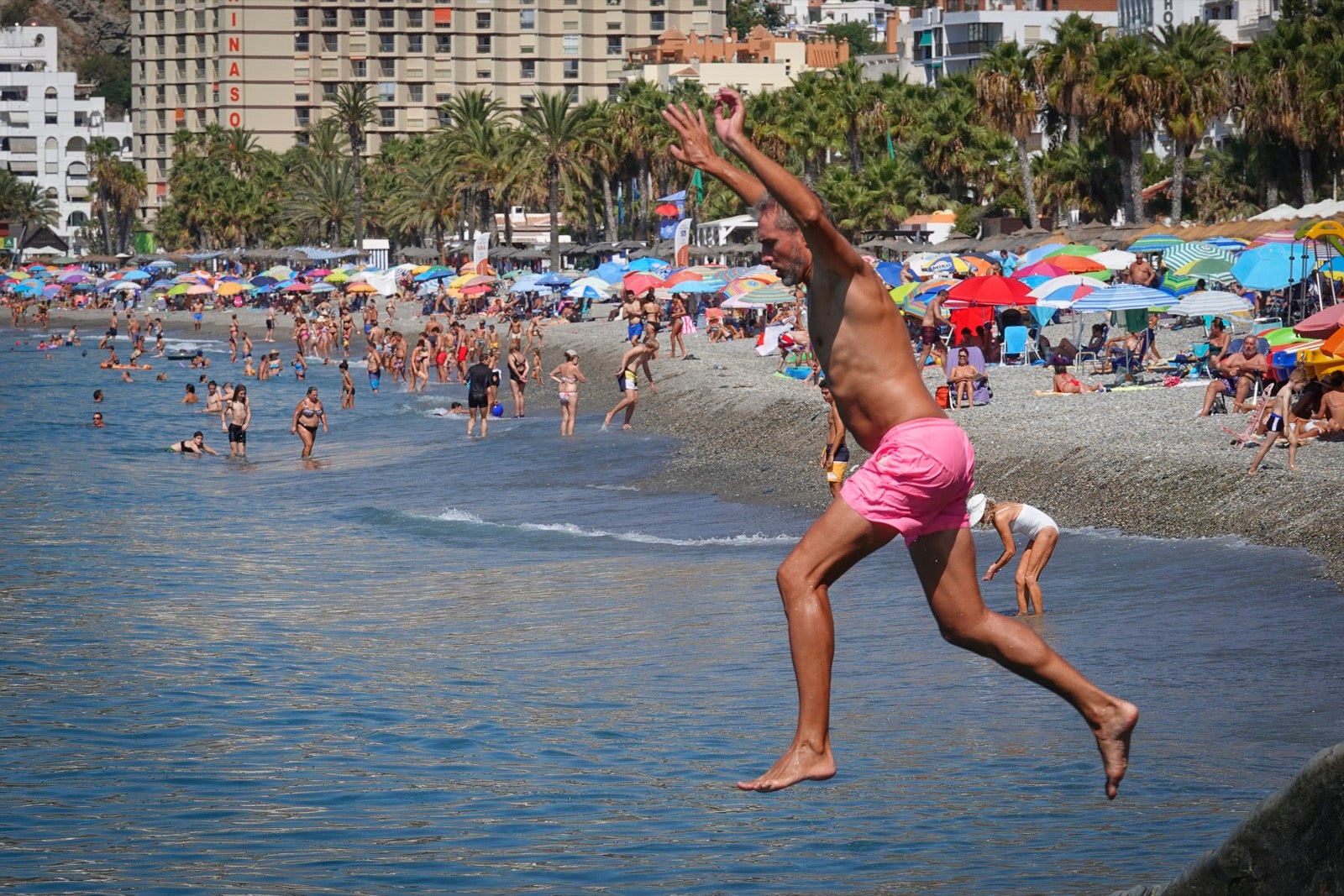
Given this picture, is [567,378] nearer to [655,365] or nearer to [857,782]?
[655,365]

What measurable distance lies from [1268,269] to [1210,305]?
137 cm

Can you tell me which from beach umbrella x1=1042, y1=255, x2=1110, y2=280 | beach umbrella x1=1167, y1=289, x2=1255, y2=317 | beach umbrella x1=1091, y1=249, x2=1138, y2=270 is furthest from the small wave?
beach umbrella x1=1091, y1=249, x2=1138, y2=270

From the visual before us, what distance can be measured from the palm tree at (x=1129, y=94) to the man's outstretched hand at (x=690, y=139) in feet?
145

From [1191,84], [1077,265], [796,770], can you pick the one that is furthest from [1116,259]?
[796,770]

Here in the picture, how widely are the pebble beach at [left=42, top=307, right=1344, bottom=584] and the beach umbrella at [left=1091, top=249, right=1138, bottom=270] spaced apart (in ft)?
5.54

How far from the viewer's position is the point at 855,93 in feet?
204

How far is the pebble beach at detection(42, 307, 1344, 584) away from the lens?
53.8ft

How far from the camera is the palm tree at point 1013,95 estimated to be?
51344 millimetres

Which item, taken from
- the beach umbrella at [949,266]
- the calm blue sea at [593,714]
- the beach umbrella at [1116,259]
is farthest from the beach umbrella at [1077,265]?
the calm blue sea at [593,714]

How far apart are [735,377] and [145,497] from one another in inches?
453

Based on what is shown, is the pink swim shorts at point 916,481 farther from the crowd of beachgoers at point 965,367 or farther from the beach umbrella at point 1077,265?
the beach umbrella at point 1077,265

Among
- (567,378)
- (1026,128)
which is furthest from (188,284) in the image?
(567,378)

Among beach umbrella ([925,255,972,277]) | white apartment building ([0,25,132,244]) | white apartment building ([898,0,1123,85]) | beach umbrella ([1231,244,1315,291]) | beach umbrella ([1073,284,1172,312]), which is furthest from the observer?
white apartment building ([0,25,132,244])

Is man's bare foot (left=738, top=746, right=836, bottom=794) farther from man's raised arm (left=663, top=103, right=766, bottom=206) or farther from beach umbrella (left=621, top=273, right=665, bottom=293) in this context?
beach umbrella (left=621, top=273, right=665, bottom=293)
